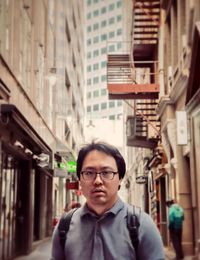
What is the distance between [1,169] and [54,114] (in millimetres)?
15363

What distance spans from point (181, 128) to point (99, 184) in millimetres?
13623

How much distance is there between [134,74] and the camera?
25516mm

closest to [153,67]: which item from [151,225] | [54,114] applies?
[54,114]

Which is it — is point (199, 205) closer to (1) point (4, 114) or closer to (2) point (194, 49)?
(2) point (194, 49)

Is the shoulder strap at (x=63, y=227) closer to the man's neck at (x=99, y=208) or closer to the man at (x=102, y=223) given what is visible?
the man at (x=102, y=223)

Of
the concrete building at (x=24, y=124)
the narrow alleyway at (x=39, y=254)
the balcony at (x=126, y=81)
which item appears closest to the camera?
the concrete building at (x=24, y=124)

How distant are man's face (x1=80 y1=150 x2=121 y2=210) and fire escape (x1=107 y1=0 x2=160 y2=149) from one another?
19.2 metres

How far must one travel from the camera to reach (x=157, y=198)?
979 inches

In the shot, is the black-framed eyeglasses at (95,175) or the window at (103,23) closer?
the black-framed eyeglasses at (95,175)

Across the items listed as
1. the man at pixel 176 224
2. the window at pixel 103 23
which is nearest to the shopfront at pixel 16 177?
the man at pixel 176 224

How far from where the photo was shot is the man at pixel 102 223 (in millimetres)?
2496

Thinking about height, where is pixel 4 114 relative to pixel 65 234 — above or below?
above

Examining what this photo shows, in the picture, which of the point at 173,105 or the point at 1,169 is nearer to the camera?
the point at 1,169

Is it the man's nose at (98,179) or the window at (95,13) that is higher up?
the window at (95,13)
